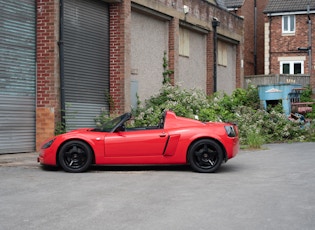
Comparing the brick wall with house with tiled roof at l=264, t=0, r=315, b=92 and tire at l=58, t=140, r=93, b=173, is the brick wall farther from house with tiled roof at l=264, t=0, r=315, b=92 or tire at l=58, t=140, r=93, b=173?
house with tiled roof at l=264, t=0, r=315, b=92

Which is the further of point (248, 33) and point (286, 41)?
point (248, 33)

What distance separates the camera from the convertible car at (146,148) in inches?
379

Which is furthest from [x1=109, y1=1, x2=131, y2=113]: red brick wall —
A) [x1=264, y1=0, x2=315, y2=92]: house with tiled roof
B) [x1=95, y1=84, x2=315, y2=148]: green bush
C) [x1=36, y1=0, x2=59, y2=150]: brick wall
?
[x1=264, y1=0, x2=315, y2=92]: house with tiled roof

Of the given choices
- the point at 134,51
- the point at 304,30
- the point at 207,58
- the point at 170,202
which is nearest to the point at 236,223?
the point at 170,202

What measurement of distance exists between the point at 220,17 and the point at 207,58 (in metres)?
2.41

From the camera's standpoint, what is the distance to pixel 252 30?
3891 centimetres

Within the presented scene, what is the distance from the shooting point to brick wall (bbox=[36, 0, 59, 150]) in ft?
45.2

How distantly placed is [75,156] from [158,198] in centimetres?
318

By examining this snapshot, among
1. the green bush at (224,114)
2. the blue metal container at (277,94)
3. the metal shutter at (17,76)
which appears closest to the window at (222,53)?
the blue metal container at (277,94)

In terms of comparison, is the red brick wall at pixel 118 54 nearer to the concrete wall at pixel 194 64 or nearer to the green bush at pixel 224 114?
the green bush at pixel 224 114

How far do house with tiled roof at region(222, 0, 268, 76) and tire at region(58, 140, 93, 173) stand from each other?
28241mm

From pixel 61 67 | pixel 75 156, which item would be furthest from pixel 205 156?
pixel 61 67

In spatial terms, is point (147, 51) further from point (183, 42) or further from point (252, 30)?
point (252, 30)

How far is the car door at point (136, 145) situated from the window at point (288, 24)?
28358 millimetres
